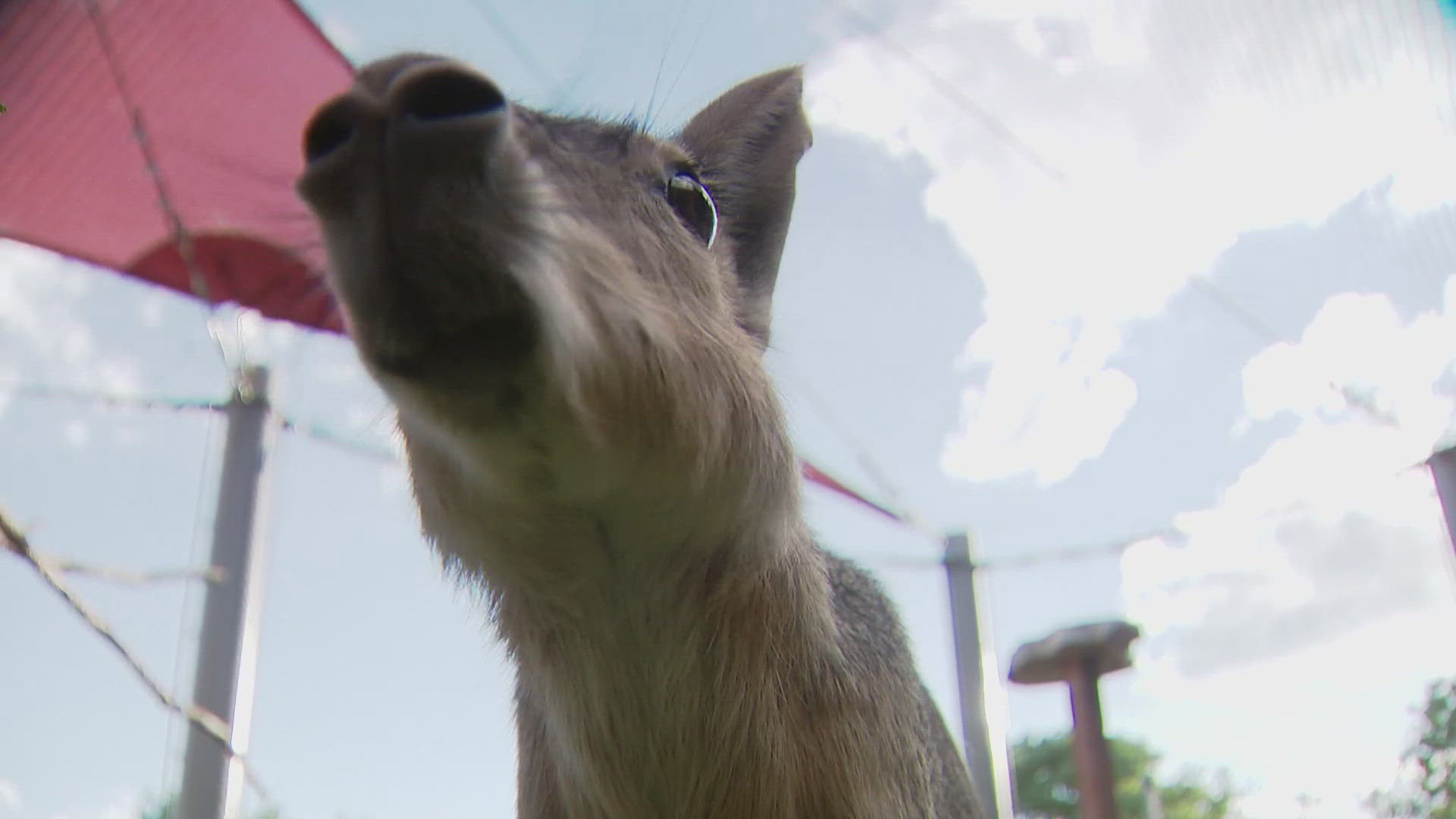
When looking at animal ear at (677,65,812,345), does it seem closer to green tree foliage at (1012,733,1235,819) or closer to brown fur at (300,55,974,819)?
brown fur at (300,55,974,819)

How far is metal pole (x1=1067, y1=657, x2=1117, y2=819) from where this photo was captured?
4.16 meters

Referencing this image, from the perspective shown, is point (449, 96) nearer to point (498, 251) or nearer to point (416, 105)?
point (416, 105)

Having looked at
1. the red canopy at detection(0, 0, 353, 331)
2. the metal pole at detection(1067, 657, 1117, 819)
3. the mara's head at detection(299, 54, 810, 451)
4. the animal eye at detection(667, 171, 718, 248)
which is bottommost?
the metal pole at detection(1067, 657, 1117, 819)

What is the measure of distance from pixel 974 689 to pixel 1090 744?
0.71m

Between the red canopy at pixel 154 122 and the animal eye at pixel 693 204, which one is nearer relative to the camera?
the animal eye at pixel 693 204

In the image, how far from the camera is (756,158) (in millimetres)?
2402

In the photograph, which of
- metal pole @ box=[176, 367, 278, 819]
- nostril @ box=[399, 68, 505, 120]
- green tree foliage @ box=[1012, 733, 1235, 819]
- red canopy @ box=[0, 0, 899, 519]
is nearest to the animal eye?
nostril @ box=[399, 68, 505, 120]

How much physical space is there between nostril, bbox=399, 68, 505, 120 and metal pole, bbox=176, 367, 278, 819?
3399 millimetres

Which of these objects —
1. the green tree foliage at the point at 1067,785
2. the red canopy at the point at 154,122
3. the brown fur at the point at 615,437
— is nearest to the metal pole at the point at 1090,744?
the red canopy at the point at 154,122

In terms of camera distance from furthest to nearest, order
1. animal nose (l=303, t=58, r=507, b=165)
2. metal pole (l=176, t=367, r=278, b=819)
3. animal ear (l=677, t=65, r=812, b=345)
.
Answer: metal pole (l=176, t=367, r=278, b=819), animal ear (l=677, t=65, r=812, b=345), animal nose (l=303, t=58, r=507, b=165)

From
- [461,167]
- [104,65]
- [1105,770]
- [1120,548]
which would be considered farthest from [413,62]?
[1120,548]

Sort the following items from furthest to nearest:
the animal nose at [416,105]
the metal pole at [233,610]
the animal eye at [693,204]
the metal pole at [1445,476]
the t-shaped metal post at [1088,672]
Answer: the metal pole at [1445,476] < the t-shaped metal post at [1088,672] < the metal pole at [233,610] < the animal eye at [693,204] < the animal nose at [416,105]

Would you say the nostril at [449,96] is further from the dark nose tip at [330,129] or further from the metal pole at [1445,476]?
the metal pole at [1445,476]

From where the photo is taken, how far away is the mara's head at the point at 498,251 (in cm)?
109
